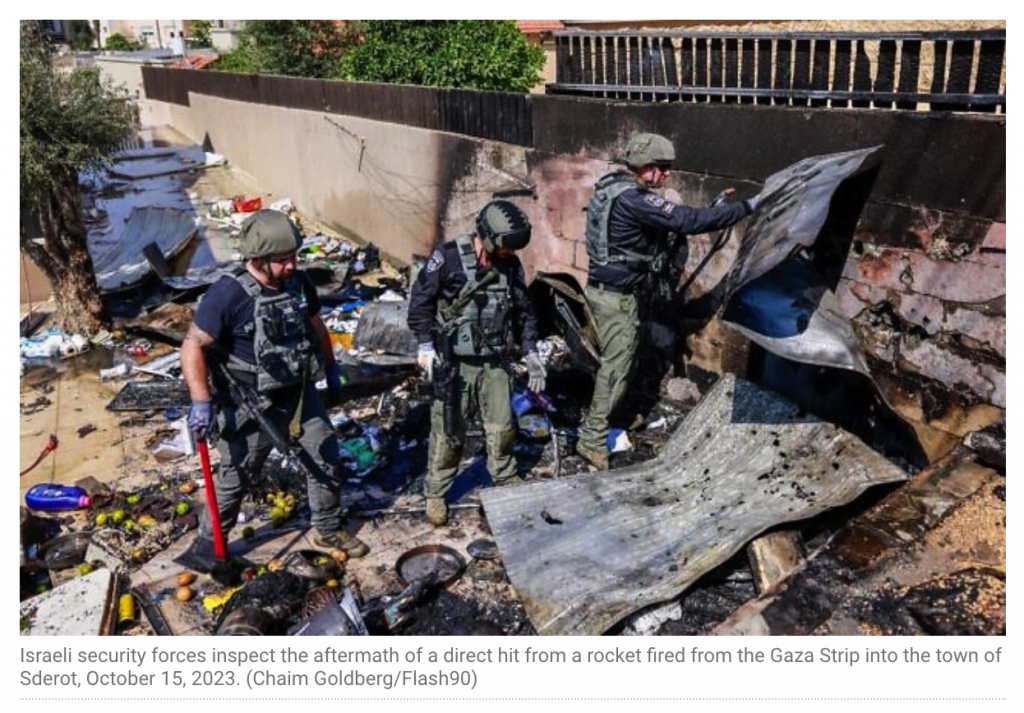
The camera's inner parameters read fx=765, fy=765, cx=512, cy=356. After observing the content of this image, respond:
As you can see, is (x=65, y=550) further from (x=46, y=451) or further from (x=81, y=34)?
(x=81, y=34)

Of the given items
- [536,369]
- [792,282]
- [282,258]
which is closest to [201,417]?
[282,258]

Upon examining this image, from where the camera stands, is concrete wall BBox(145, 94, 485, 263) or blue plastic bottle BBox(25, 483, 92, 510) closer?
blue plastic bottle BBox(25, 483, 92, 510)

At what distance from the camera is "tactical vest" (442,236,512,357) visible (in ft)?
13.1

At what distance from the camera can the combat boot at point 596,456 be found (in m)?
4.89

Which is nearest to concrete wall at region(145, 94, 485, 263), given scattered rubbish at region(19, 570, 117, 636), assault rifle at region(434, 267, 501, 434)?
assault rifle at region(434, 267, 501, 434)

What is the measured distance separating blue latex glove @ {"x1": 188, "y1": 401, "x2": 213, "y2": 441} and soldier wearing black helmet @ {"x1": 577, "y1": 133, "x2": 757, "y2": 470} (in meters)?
2.34

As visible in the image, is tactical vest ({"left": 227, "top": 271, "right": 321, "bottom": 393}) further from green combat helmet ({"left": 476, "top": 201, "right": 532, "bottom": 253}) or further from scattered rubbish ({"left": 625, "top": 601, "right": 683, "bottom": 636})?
scattered rubbish ({"left": 625, "top": 601, "right": 683, "bottom": 636})

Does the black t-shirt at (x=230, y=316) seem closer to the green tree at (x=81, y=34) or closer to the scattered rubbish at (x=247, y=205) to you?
the scattered rubbish at (x=247, y=205)

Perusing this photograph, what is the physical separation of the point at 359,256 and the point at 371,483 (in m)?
4.99

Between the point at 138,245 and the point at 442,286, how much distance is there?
7689mm

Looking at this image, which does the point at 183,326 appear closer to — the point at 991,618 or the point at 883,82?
the point at 883,82

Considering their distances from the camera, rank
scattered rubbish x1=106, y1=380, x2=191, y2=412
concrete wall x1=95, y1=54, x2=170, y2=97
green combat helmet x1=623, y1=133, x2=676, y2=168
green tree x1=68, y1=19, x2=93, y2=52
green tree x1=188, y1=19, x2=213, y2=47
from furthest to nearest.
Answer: green tree x1=68, y1=19, x2=93, y2=52
green tree x1=188, y1=19, x2=213, y2=47
concrete wall x1=95, y1=54, x2=170, y2=97
scattered rubbish x1=106, y1=380, x2=191, y2=412
green combat helmet x1=623, y1=133, x2=676, y2=168

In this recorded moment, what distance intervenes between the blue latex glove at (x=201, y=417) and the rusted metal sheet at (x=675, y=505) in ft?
5.01

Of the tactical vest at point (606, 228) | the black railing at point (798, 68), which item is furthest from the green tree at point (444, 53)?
the tactical vest at point (606, 228)
